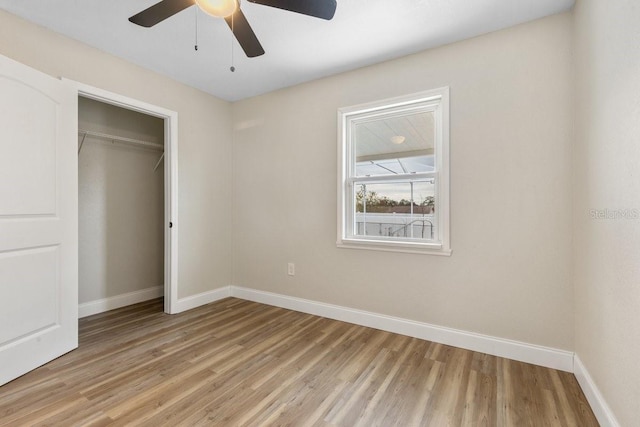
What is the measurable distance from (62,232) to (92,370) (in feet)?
3.39

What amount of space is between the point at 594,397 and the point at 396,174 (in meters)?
1.96

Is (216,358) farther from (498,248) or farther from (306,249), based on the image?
(498,248)

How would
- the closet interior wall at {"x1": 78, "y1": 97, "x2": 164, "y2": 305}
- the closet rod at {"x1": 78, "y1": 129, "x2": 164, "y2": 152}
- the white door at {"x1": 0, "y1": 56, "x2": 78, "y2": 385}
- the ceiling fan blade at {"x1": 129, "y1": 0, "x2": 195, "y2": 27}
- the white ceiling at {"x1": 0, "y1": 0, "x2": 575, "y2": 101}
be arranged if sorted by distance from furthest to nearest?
the closet interior wall at {"x1": 78, "y1": 97, "x2": 164, "y2": 305} < the closet rod at {"x1": 78, "y1": 129, "x2": 164, "y2": 152} < the white ceiling at {"x1": 0, "y1": 0, "x2": 575, "y2": 101} < the white door at {"x1": 0, "y1": 56, "x2": 78, "y2": 385} < the ceiling fan blade at {"x1": 129, "y1": 0, "x2": 195, "y2": 27}

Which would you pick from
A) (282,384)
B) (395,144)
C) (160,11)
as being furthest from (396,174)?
(160,11)

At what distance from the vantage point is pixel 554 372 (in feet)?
6.66

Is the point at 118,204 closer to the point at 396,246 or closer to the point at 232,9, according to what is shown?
the point at 232,9

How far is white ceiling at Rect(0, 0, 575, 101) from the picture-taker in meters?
2.04

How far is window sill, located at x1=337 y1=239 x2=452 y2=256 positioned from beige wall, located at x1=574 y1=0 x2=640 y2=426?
90cm

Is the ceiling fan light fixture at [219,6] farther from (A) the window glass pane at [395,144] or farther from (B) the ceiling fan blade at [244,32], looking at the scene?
(A) the window glass pane at [395,144]

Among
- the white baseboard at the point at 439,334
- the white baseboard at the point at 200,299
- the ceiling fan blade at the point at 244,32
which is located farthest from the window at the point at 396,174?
the white baseboard at the point at 200,299

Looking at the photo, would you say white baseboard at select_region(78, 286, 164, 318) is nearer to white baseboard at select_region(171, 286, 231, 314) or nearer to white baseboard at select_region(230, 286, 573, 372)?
white baseboard at select_region(171, 286, 231, 314)

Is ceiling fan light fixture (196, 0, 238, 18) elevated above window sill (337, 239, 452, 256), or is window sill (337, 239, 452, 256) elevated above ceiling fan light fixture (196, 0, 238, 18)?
ceiling fan light fixture (196, 0, 238, 18)

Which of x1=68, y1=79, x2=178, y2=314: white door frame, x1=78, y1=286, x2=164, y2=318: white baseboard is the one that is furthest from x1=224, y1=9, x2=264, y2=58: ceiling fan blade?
x1=78, y1=286, x2=164, y2=318: white baseboard

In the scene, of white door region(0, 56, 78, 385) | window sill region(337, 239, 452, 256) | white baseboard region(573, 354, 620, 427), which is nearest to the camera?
white baseboard region(573, 354, 620, 427)
